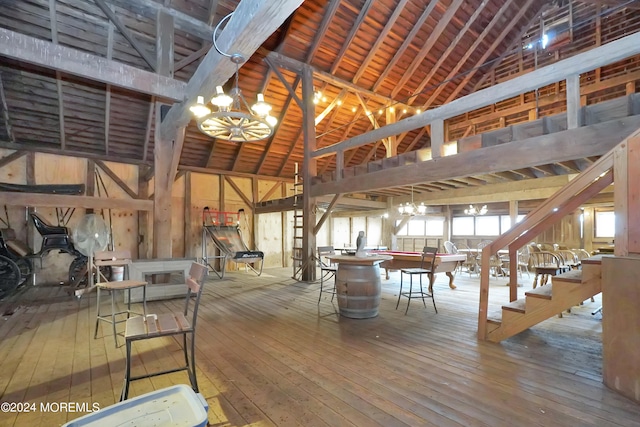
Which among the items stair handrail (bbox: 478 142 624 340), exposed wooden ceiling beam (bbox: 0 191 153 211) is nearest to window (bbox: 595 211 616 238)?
stair handrail (bbox: 478 142 624 340)

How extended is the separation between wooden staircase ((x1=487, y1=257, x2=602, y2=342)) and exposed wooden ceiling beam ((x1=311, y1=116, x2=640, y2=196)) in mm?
1194

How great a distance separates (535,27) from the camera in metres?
8.54

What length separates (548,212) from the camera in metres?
Answer: 3.05

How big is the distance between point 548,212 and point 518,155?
Answer: 1.06 m

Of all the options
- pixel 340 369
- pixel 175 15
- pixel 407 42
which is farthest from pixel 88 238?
pixel 407 42

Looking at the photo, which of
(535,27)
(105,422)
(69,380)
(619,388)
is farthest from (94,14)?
(535,27)

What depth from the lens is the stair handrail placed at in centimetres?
268

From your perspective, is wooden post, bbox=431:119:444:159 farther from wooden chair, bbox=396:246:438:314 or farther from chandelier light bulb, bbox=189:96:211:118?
chandelier light bulb, bbox=189:96:211:118

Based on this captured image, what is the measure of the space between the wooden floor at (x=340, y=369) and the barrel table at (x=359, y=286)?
178 mm

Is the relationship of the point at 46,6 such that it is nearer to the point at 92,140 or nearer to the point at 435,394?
the point at 92,140

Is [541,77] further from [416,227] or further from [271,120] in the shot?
[416,227]

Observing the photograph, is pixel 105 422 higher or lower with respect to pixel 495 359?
higher

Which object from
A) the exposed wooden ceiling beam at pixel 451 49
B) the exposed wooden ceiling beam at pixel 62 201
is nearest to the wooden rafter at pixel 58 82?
the exposed wooden ceiling beam at pixel 62 201

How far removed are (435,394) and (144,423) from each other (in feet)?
6.49
